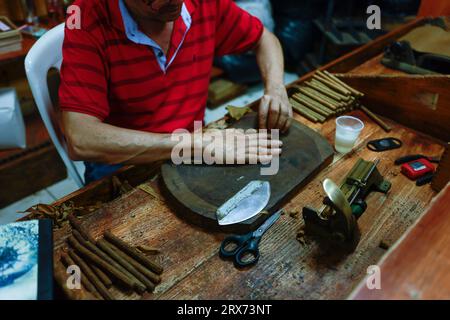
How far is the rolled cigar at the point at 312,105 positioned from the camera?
1.76 m

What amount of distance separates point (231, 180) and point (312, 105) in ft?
2.25

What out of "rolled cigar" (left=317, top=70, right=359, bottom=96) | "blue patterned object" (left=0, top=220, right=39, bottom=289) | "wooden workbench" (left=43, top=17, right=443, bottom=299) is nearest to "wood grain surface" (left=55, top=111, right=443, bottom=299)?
"wooden workbench" (left=43, top=17, right=443, bottom=299)

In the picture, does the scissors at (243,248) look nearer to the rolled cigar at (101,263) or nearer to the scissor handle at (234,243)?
the scissor handle at (234,243)

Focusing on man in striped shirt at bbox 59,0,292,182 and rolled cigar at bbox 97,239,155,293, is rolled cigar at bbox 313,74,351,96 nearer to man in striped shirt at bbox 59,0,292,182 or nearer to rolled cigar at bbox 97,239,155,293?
man in striped shirt at bbox 59,0,292,182

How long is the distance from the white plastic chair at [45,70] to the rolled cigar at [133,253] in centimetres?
69

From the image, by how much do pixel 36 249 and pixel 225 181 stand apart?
0.62 m

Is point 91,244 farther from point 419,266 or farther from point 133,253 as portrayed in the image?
point 419,266

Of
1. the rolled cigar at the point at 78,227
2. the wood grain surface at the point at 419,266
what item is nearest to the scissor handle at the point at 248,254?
the wood grain surface at the point at 419,266

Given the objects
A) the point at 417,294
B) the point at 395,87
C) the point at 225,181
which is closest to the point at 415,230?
the point at 417,294

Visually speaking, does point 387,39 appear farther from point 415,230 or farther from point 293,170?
point 415,230

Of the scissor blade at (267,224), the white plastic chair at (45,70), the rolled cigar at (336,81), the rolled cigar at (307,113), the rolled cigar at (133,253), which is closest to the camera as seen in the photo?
the rolled cigar at (133,253)

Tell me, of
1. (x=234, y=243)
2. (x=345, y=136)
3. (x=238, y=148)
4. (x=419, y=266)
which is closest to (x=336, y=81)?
(x=345, y=136)

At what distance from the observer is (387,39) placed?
7.42 ft

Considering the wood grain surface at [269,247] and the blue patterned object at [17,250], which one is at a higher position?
the blue patterned object at [17,250]
